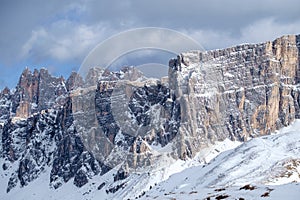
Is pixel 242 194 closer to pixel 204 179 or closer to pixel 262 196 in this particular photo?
pixel 262 196

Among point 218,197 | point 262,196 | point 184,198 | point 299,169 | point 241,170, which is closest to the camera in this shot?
point 262,196

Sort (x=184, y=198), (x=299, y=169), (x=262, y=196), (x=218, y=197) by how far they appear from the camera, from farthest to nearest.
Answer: (x=299, y=169) → (x=184, y=198) → (x=218, y=197) → (x=262, y=196)

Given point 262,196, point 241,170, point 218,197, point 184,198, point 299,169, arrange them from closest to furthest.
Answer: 1. point 262,196
2. point 218,197
3. point 184,198
4. point 299,169
5. point 241,170

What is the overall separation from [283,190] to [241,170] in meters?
114

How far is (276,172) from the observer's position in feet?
520

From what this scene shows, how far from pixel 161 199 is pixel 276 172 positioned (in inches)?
3034

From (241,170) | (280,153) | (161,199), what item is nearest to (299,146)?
(280,153)

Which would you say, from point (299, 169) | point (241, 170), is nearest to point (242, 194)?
point (299, 169)

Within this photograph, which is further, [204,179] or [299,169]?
[204,179]

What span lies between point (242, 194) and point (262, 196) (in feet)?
15.1

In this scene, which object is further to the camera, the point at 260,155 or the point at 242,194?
the point at 260,155

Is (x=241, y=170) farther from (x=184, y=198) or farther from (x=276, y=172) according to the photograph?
(x=184, y=198)

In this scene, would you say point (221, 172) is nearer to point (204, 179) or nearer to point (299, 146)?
point (204, 179)

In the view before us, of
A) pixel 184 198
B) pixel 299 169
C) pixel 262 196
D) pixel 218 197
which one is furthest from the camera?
pixel 299 169
